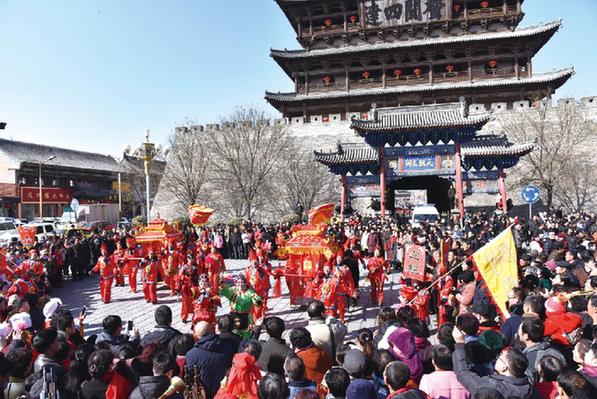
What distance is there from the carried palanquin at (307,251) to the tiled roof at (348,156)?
10.3 meters

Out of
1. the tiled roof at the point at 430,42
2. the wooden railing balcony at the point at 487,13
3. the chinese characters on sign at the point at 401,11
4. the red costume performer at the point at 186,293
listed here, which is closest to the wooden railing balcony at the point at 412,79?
the tiled roof at the point at 430,42

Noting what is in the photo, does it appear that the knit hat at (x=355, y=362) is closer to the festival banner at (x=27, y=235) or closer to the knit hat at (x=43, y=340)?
the knit hat at (x=43, y=340)

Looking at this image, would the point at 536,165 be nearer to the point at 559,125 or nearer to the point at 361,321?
the point at 559,125

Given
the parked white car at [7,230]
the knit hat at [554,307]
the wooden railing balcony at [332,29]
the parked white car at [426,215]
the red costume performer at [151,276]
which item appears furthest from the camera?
the wooden railing balcony at [332,29]

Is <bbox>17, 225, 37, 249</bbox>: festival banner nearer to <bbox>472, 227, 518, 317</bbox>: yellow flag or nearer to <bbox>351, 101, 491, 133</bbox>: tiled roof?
<bbox>351, 101, 491, 133</bbox>: tiled roof

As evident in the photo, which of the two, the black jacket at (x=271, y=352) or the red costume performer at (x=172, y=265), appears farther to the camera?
the red costume performer at (x=172, y=265)

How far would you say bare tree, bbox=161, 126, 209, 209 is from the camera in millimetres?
30266

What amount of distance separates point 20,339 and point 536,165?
95.3ft

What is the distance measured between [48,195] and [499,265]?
38.3 m

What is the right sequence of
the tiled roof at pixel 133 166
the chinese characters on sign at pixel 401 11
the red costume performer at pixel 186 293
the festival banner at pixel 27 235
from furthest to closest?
the tiled roof at pixel 133 166
the chinese characters on sign at pixel 401 11
the festival banner at pixel 27 235
the red costume performer at pixel 186 293

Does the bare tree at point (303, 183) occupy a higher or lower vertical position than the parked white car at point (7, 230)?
higher

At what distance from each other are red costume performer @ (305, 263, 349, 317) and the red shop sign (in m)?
33.3

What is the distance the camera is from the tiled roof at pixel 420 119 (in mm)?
18469

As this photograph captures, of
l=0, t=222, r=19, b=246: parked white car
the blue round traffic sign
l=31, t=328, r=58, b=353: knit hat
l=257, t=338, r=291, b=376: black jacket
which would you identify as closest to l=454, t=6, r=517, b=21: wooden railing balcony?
the blue round traffic sign
